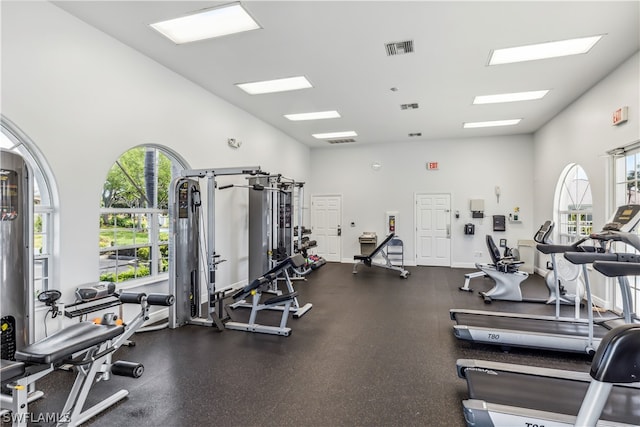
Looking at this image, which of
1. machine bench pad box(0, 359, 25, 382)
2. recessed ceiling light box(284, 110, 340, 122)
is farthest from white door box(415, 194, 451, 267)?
machine bench pad box(0, 359, 25, 382)

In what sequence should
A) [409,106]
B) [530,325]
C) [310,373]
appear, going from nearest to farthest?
[310,373], [530,325], [409,106]

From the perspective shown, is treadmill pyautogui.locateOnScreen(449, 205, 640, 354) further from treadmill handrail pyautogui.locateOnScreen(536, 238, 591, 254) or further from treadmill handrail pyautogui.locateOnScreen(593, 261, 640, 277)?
treadmill handrail pyautogui.locateOnScreen(593, 261, 640, 277)

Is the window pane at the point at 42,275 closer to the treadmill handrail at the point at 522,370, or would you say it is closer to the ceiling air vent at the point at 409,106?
the treadmill handrail at the point at 522,370

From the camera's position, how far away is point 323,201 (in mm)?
9633

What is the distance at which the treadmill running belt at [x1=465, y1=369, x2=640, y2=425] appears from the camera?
2152mm

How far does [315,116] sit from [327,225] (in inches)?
147

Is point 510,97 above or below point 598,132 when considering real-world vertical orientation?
above

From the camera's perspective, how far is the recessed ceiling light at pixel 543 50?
3.77 m

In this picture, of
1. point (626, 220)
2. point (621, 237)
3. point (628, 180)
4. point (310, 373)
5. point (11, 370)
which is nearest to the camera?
point (11, 370)

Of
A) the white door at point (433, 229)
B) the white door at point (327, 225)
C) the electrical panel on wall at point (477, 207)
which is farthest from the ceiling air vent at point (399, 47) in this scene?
the white door at point (327, 225)

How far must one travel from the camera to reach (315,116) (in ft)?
21.8

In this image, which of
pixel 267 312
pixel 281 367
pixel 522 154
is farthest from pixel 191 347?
pixel 522 154

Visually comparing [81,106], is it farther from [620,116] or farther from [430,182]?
[430,182]

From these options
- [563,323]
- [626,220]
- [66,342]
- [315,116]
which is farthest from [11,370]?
[315,116]
